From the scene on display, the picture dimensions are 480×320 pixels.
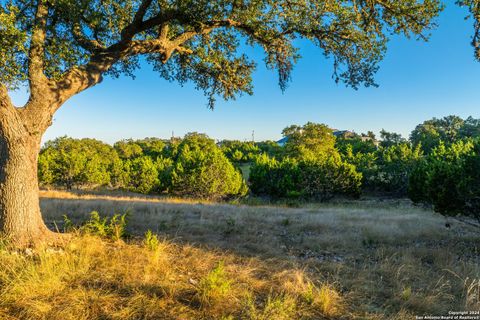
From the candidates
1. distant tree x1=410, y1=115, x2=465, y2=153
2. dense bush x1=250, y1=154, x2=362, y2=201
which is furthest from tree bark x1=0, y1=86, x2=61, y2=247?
distant tree x1=410, y1=115, x2=465, y2=153

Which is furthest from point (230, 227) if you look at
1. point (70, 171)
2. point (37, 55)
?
point (70, 171)

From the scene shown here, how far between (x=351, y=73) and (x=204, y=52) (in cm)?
410

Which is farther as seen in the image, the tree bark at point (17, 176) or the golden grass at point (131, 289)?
the tree bark at point (17, 176)

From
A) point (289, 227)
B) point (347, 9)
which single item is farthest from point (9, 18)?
point (289, 227)

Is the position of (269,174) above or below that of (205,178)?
above

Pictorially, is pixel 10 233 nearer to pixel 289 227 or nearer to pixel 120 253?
pixel 120 253

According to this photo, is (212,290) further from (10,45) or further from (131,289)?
(10,45)

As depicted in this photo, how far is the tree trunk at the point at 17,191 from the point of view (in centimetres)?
476

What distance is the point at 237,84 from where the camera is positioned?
851cm

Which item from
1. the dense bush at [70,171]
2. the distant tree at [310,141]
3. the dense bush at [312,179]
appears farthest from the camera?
the distant tree at [310,141]

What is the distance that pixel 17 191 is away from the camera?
485 centimetres

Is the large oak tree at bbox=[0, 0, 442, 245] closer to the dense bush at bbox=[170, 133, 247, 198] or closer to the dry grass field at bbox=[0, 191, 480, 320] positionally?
the dry grass field at bbox=[0, 191, 480, 320]

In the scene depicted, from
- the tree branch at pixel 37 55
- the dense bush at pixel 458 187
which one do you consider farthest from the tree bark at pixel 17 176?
the dense bush at pixel 458 187

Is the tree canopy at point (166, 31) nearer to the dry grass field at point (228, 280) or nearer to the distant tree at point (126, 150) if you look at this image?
the dry grass field at point (228, 280)
